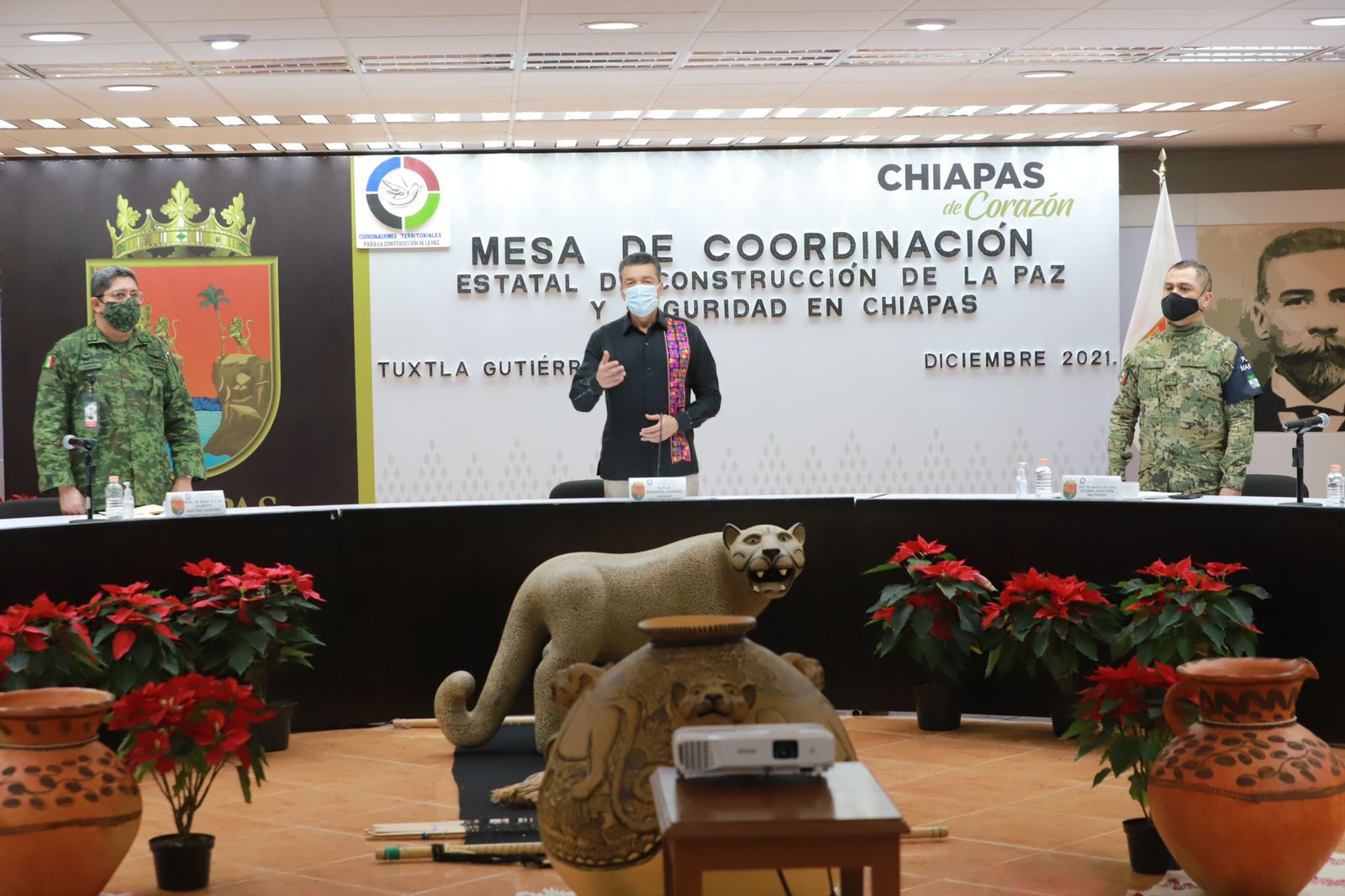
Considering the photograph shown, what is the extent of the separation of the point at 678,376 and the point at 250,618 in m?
2.13

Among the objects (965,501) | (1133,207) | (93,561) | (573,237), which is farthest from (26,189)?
(1133,207)

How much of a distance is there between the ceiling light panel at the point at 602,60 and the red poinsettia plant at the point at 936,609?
299 centimetres

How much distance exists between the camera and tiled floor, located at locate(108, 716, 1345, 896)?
Answer: 389 cm

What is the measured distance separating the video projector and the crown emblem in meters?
7.54

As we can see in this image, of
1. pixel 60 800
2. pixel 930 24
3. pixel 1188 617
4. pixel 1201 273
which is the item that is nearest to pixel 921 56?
pixel 930 24

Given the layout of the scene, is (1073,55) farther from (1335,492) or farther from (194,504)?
(194,504)

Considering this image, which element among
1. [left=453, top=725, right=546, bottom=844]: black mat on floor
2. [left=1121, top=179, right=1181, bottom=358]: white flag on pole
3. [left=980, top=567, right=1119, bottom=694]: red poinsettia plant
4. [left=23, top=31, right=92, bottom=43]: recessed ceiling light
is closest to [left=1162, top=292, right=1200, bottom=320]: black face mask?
[left=980, top=567, right=1119, bottom=694]: red poinsettia plant

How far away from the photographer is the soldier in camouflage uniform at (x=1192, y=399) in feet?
20.9

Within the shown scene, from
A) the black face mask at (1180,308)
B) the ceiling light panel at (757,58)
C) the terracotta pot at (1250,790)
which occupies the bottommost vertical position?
the terracotta pot at (1250,790)

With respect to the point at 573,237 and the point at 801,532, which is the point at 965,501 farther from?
the point at 573,237

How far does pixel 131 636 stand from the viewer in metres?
4.83

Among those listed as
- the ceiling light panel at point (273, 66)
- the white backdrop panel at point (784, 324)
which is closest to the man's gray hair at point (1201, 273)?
the white backdrop panel at point (784, 324)

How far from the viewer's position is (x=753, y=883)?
9.63 ft

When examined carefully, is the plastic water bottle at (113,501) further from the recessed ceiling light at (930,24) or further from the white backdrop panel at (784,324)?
the recessed ceiling light at (930,24)
